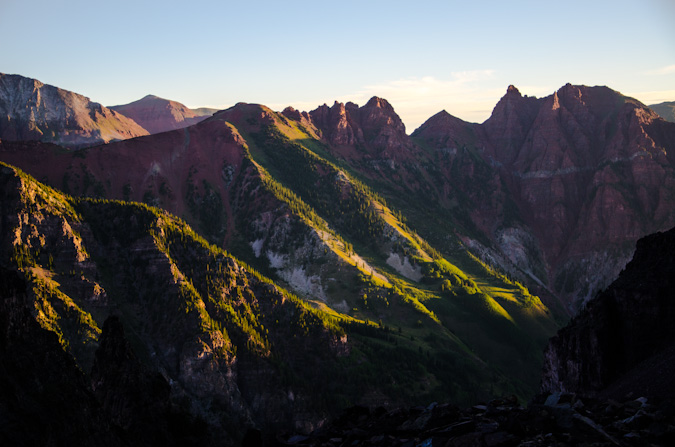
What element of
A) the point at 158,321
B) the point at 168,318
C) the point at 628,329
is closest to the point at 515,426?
the point at 628,329

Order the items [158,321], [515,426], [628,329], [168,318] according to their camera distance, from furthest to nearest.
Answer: [168,318], [158,321], [628,329], [515,426]

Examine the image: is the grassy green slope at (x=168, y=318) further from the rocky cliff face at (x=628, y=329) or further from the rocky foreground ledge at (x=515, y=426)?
the rocky foreground ledge at (x=515, y=426)

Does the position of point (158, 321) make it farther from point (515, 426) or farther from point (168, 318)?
point (515, 426)

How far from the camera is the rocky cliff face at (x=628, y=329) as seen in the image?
3012 inches

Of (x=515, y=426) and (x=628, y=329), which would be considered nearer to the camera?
(x=515, y=426)

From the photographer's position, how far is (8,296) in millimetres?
Result: 46312

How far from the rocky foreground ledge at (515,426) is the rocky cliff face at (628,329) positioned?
25.2 m

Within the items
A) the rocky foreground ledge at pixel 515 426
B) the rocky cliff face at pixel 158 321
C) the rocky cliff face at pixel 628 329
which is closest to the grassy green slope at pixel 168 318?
the rocky cliff face at pixel 158 321

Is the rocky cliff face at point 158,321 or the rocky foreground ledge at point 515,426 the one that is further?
the rocky cliff face at point 158,321

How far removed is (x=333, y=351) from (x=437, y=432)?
158523 millimetres

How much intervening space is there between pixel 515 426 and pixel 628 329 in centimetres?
5026

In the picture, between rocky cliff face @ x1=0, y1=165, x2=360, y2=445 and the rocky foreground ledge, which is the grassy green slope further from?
the rocky foreground ledge

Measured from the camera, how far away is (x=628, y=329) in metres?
81.9

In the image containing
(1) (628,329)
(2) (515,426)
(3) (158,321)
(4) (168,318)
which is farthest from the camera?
(4) (168,318)
